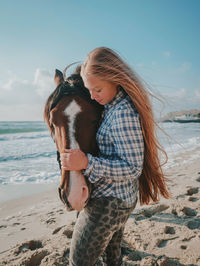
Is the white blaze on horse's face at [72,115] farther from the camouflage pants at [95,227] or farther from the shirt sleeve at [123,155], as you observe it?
the camouflage pants at [95,227]

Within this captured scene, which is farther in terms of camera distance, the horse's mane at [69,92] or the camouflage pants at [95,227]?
the horse's mane at [69,92]

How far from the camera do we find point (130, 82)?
153 centimetres

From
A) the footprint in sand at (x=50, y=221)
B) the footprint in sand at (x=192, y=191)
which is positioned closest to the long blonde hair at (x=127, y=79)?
the footprint in sand at (x=50, y=221)

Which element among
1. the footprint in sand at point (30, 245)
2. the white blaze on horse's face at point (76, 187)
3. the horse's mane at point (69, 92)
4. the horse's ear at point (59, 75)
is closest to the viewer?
the white blaze on horse's face at point (76, 187)

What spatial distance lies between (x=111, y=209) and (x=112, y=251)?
0.78 metres

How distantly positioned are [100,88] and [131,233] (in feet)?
7.47

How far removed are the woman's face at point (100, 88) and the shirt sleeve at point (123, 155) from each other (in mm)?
218

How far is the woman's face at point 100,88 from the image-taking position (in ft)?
4.91

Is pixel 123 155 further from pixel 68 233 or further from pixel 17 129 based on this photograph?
pixel 17 129

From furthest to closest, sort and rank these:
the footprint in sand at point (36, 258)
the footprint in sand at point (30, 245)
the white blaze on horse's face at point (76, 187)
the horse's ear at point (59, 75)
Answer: the footprint in sand at point (30, 245), the footprint in sand at point (36, 258), the horse's ear at point (59, 75), the white blaze on horse's face at point (76, 187)

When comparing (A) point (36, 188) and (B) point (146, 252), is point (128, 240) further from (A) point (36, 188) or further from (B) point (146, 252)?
(A) point (36, 188)

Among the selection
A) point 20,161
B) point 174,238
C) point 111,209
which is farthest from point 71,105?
point 20,161

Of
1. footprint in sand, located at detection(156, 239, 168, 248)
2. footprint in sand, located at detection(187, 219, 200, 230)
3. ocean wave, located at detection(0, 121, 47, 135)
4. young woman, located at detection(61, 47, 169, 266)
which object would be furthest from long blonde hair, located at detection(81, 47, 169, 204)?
ocean wave, located at detection(0, 121, 47, 135)

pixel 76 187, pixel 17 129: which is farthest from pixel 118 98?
pixel 17 129
